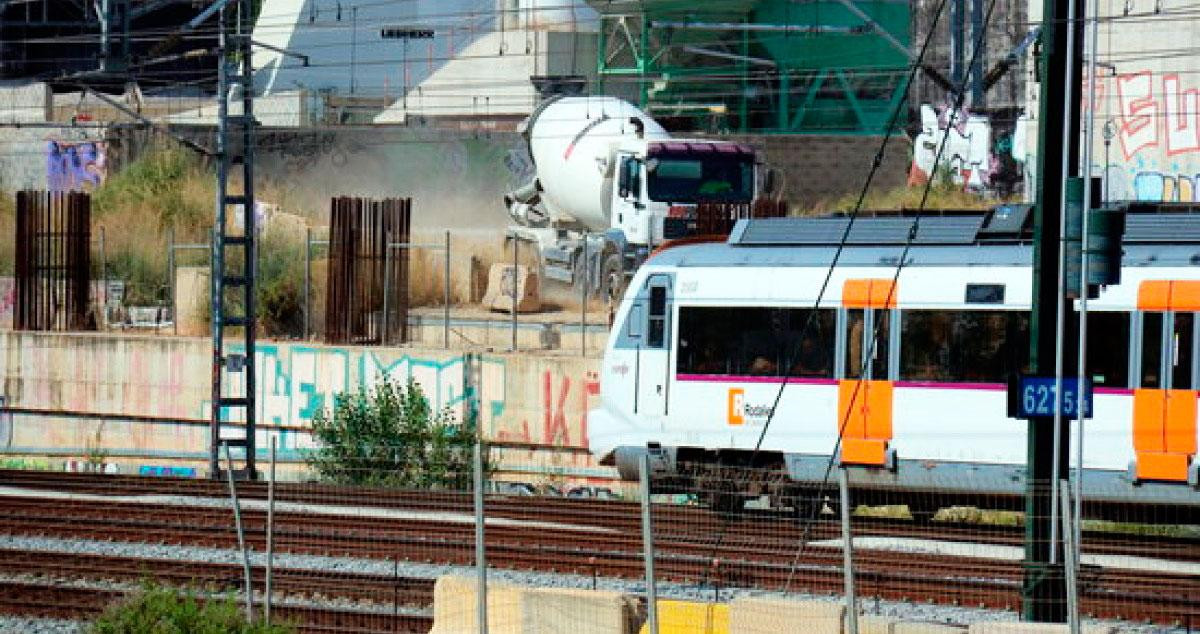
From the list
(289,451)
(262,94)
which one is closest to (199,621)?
(289,451)

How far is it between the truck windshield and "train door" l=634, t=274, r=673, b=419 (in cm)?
1676

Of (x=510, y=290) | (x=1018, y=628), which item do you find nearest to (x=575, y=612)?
(x=1018, y=628)

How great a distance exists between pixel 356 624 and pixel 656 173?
24092mm

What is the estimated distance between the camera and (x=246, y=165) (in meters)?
34.7

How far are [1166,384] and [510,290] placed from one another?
2382cm

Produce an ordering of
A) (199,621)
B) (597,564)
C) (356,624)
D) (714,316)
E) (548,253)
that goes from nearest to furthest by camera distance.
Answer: (199,621) < (356,624) < (597,564) < (714,316) < (548,253)

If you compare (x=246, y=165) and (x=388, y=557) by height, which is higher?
(x=246, y=165)

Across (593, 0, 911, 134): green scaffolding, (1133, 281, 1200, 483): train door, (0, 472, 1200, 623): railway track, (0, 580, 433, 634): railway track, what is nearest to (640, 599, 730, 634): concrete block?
(0, 472, 1200, 623): railway track

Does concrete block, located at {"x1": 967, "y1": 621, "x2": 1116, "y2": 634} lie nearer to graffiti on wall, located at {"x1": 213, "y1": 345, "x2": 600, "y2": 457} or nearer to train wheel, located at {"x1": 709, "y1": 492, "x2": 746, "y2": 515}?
train wheel, located at {"x1": 709, "y1": 492, "x2": 746, "y2": 515}

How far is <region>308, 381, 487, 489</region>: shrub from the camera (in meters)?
30.2

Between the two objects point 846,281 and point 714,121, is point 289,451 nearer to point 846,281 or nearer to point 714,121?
point 846,281

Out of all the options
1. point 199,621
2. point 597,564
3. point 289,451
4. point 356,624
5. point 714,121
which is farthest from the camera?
point 714,121

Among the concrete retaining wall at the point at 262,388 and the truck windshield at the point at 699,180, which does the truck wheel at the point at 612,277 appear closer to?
the truck windshield at the point at 699,180

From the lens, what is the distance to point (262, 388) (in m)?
40.3
